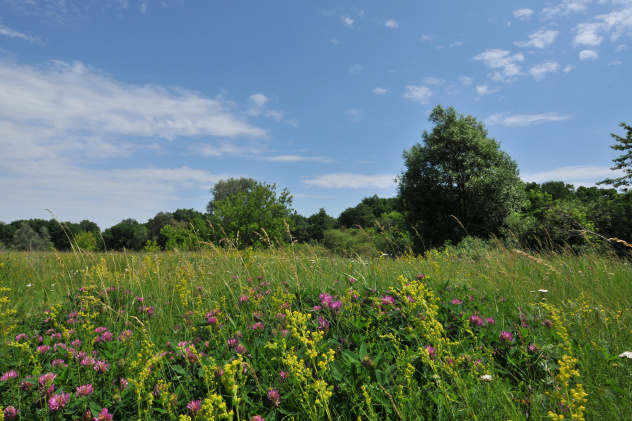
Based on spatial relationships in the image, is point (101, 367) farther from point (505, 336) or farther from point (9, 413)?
point (505, 336)

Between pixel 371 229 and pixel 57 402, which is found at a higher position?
pixel 371 229

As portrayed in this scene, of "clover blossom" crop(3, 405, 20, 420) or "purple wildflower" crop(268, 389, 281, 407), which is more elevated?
"clover blossom" crop(3, 405, 20, 420)

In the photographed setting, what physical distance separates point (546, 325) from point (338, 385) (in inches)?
77.4

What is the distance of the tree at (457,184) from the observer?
22.7 meters

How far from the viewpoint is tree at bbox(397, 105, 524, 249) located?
22688 mm

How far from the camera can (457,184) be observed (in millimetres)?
23812

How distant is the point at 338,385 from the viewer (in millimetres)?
1991

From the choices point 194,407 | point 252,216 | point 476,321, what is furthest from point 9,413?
point 252,216

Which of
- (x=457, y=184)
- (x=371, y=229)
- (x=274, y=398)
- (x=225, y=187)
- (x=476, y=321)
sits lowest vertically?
(x=274, y=398)

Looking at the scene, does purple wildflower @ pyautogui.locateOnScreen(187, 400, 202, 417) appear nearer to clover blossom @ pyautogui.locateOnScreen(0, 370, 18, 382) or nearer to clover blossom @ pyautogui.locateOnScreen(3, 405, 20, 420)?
clover blossom @ pyautogui.locateOnScreen(3, 405, 20, 420)

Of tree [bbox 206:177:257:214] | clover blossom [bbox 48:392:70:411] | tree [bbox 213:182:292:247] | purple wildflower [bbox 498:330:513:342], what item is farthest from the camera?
tree [bbox 206:177:257:214]

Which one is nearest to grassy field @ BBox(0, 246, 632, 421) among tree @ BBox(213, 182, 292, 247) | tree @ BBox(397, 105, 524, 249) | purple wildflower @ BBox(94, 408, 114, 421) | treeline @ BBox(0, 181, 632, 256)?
purple wildflower @ BBox(94, 408, 114, 421)

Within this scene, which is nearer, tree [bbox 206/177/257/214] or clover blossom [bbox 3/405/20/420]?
clover blossom [bbox 3/405/20/420]

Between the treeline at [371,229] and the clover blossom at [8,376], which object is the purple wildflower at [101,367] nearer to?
the clover blossom at [8,376]
